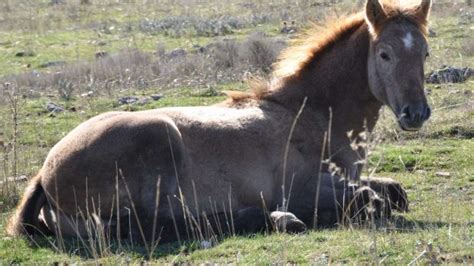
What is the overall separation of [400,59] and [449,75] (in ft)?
24.2

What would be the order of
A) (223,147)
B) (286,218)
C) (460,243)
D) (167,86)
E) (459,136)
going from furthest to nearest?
(167,86) < (459,136) < (223,147) < (286,218) < (460,243)

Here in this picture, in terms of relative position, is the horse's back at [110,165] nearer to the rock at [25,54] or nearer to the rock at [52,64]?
the rock at [52,64]

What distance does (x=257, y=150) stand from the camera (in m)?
9.30

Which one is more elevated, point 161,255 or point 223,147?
point 223,147

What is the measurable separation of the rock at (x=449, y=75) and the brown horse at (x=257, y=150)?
6.33 metres

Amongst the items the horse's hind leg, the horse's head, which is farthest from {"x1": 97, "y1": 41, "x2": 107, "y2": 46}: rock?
the horse's hind leg

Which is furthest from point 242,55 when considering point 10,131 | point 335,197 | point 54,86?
point 335,197

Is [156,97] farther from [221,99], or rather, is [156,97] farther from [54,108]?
[54,108]

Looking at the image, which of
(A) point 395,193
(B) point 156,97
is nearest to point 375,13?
(A) point 395,193

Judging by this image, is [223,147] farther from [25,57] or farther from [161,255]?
[25,57]

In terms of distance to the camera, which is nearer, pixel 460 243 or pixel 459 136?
pixel 460 243

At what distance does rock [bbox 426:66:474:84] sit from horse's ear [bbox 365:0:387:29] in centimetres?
672

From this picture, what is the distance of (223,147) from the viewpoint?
362 inches

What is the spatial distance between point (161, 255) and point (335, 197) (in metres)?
1.69
